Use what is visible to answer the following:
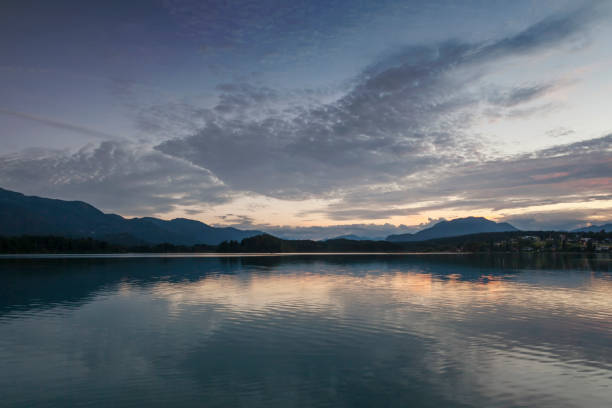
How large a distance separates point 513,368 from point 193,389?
1708cm

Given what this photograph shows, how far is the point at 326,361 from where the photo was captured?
69.5ft

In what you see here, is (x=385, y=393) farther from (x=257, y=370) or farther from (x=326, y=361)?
(x=257, y=370)

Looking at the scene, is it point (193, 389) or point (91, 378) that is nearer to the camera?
point (193, 389)

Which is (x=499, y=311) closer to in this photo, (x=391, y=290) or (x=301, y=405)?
(x=391, y=290)

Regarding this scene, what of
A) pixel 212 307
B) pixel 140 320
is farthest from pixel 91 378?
pixel 212 307

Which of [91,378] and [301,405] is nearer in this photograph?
[301,405]

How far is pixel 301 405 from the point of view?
1549 centimetres

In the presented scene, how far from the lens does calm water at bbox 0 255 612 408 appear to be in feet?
53.8

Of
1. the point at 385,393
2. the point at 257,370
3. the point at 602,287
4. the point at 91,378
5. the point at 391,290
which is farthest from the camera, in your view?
the point at 602,287

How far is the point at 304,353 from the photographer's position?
22797 mm

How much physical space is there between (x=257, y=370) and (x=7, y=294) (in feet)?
154

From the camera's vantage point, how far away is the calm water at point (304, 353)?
16.4 m

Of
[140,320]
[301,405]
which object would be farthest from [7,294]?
[301,405]

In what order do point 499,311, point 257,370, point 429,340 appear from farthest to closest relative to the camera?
point 499,311, point 429,340, point 257,370
